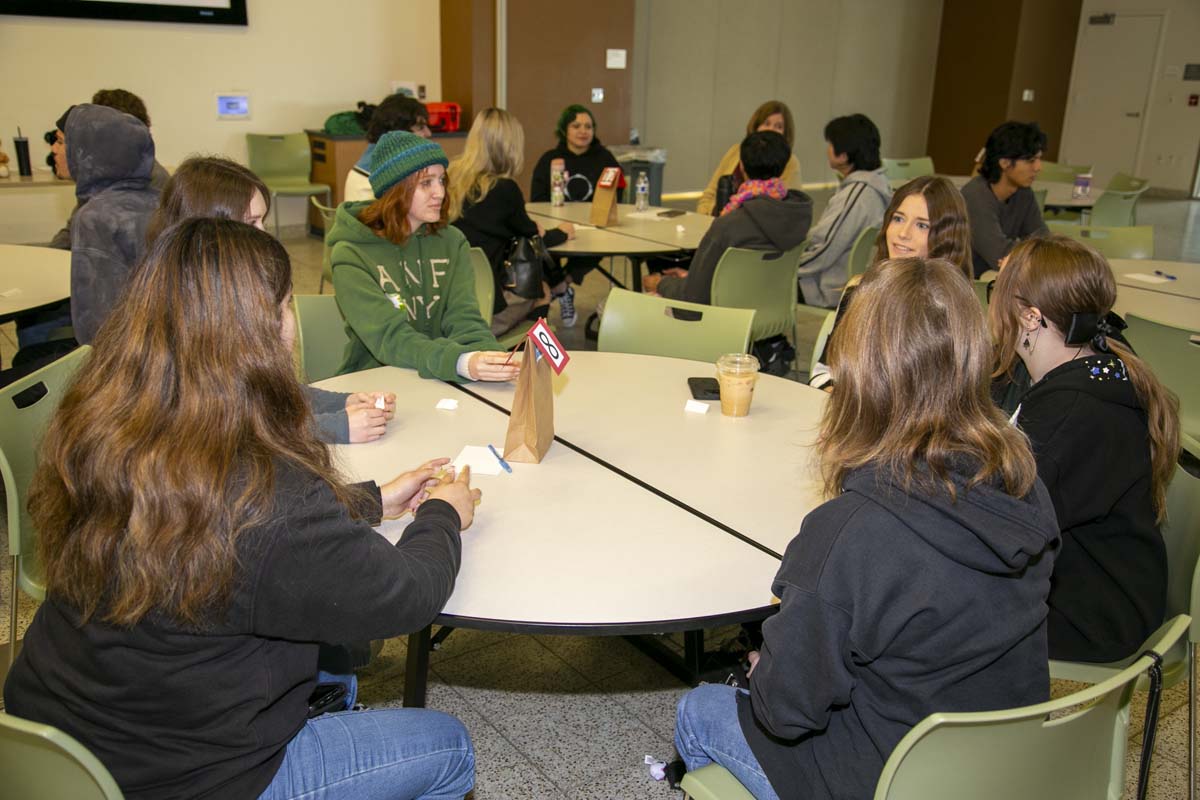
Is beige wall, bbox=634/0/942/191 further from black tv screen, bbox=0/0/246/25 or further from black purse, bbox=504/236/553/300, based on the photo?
black purse, bbox=504/236/553/300

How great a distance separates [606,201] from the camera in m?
4.95

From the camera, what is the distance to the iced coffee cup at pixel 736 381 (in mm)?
2244

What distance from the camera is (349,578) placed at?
4.01ft

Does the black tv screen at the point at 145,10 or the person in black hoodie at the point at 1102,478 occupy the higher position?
the black tv screen at the point at 145,10

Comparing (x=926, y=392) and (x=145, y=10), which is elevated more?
(x=145, y=10)

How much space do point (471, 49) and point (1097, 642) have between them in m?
7.07

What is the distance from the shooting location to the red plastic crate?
25.3 ft

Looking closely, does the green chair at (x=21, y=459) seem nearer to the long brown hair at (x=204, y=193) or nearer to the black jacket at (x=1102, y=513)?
the long brown hair at (x=204, y=193)

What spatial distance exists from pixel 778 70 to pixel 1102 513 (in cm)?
975

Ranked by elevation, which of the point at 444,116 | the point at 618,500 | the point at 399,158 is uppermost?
the point at 444,116

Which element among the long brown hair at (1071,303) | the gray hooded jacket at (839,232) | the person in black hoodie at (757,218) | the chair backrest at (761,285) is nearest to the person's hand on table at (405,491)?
the long brown hair at (1071,303)

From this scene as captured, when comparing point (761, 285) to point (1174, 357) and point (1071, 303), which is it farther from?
point (1071, 303)

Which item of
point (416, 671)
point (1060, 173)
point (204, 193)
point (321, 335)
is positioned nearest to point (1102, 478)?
point (416, 671)

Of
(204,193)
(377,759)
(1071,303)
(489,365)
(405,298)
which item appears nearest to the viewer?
(377,759)
